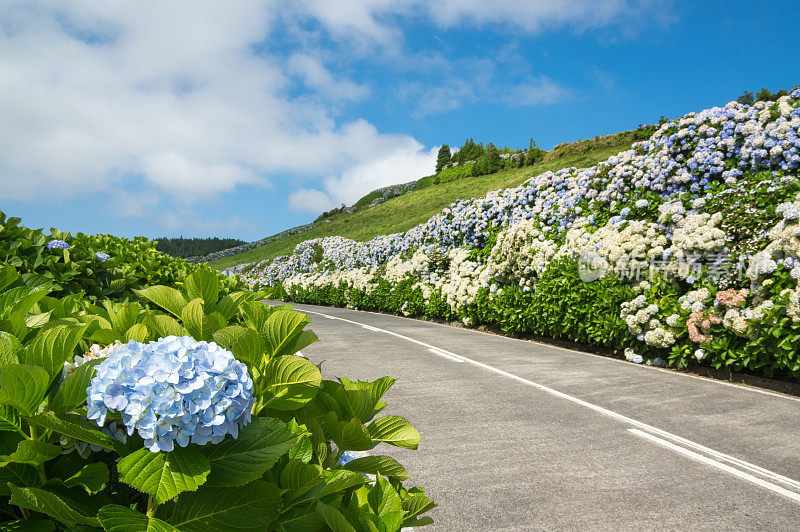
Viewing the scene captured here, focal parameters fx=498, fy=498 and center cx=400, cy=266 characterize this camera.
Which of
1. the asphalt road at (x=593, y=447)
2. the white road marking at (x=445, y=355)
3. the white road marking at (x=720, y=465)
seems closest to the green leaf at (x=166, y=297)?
Result: the asphalt road at (x=593, y=447)

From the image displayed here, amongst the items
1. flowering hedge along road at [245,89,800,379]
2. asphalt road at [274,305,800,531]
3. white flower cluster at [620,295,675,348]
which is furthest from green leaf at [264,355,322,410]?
white flower cluster at [620,295,675,348]

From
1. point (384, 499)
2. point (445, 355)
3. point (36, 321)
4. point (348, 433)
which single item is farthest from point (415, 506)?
point (445, 355)

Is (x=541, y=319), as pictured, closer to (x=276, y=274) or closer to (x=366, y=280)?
(x=366, y=280)

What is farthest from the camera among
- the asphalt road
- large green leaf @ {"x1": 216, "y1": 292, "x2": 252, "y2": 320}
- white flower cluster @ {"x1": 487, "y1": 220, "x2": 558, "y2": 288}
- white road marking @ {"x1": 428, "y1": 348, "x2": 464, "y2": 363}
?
white flower cluster @ {"x1": 487, "y1": 220, "x2": 558, "y2": 288}

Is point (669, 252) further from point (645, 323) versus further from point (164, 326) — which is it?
point (164, 326)

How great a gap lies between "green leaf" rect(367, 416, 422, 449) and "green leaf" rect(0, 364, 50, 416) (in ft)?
2.70

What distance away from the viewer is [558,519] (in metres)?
3.32

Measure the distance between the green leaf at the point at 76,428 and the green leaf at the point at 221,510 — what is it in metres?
0.17

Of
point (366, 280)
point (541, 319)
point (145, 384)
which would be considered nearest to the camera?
point (145, 384)

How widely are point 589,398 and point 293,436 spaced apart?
5990mm

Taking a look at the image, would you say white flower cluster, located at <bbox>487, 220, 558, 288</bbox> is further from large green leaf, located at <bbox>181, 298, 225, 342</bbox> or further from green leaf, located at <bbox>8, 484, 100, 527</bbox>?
green leaf, located at <bbox>8, 484, 100, 527</bbox>

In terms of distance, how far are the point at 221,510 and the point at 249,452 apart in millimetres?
134

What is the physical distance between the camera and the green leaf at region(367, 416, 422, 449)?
4.85 ft

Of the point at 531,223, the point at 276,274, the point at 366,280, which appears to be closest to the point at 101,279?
the point at 531,223
